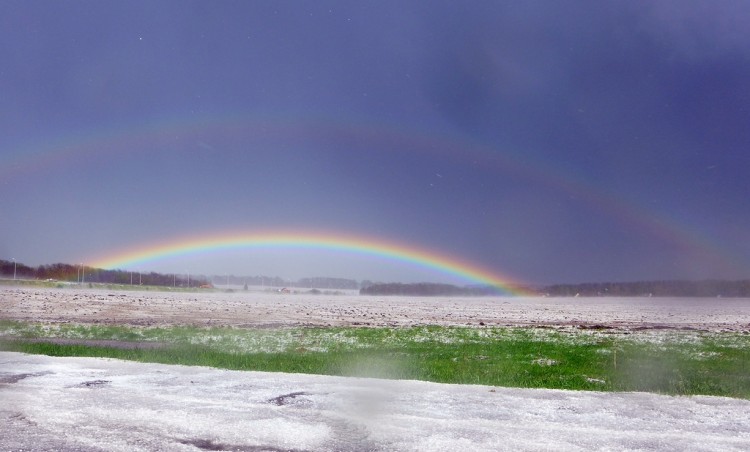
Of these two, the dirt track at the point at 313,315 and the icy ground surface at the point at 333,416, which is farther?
the dirt track at the point at 313,315

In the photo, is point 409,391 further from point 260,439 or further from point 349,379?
point 260,439

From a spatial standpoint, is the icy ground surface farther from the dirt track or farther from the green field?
the dirt track

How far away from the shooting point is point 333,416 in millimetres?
12281

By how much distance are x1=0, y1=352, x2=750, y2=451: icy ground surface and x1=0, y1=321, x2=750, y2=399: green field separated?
8.67 feet

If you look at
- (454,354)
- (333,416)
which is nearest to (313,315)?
(454,354)

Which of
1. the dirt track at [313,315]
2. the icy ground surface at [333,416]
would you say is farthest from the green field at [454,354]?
the dirt track at [313,315]

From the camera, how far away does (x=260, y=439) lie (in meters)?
10.4

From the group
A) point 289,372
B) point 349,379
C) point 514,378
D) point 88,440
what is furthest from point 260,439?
point 514,378

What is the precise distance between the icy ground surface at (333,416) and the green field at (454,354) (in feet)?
8.67

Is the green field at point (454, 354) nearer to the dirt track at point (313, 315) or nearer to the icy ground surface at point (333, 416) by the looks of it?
the icy ground surface at point (333, 416)

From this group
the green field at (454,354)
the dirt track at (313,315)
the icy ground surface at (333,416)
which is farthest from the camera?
the dirt track at (313,315)

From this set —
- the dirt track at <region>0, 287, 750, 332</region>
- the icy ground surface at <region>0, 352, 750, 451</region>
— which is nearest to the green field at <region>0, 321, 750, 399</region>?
the icy ground surface at <region>0, 352, 750, 451</region>

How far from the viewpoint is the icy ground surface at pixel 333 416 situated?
1032cm

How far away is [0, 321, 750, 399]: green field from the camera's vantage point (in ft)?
60.7
